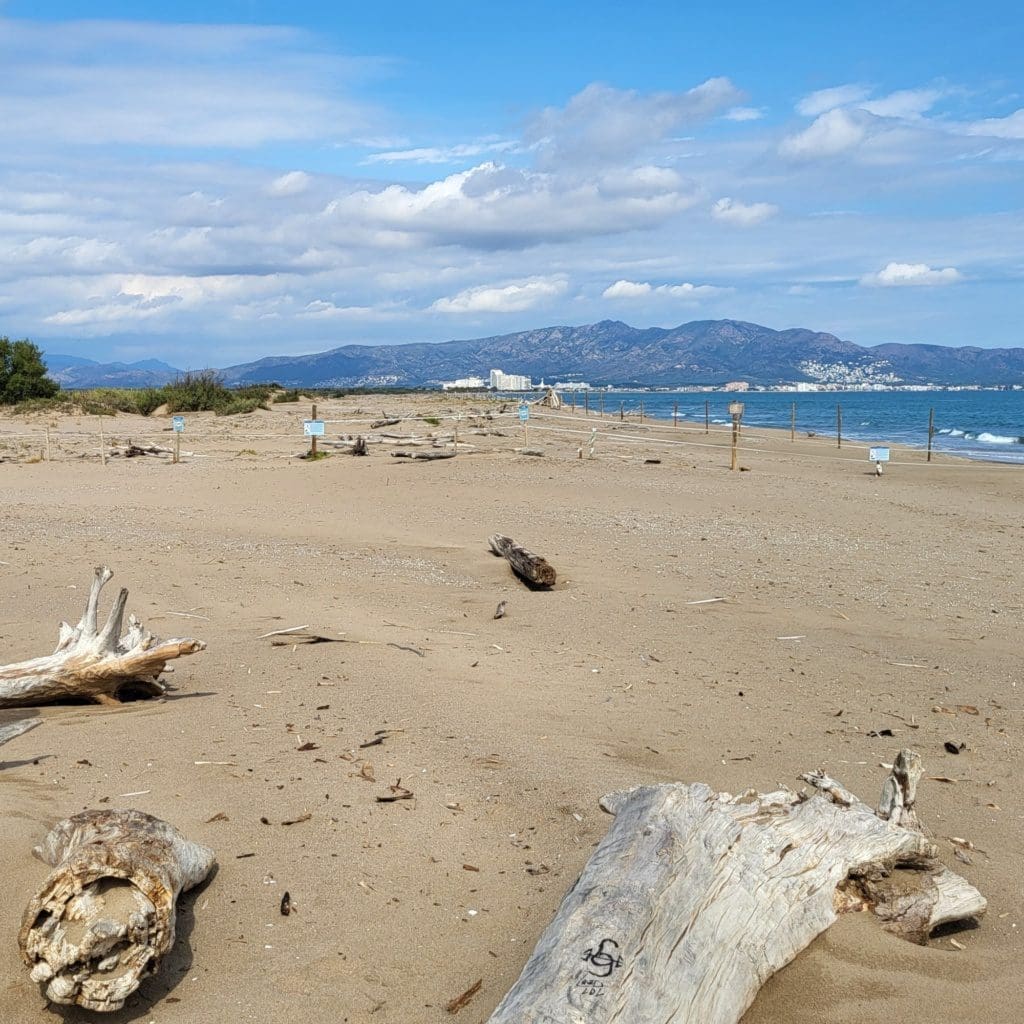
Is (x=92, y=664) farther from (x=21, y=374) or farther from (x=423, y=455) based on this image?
(x=21, y=374)

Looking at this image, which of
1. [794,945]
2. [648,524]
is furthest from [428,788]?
[648,524]

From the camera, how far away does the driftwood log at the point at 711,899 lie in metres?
2.69

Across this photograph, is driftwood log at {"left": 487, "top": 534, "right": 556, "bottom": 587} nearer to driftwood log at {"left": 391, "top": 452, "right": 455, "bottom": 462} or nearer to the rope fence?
driftwood log at {"left": 391, "top": 452, "right": 455, "bottom": 462}

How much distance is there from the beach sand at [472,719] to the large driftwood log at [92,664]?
17 centimetres

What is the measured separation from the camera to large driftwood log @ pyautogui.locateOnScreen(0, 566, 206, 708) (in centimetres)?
560

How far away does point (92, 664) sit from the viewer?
5.70 m

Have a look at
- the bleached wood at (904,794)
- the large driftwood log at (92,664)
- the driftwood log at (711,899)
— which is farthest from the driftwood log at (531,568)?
the bleached wood at (904,794)

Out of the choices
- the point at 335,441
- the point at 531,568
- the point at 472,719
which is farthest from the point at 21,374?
the point at 472,719

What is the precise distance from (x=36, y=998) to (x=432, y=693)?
329 cm

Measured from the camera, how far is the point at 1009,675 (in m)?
7.11

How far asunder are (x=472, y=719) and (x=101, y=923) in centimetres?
301

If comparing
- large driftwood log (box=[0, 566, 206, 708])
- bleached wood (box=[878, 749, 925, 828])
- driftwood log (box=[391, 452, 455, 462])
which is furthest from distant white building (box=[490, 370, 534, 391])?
bleached wood (box=[878, 749, 925, 828])

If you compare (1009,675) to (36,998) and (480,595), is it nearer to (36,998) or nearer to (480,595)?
(480,595)

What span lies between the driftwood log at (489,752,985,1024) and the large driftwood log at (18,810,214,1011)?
997 mm
